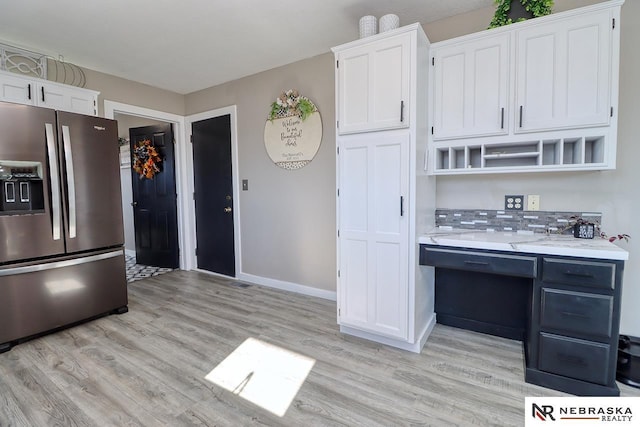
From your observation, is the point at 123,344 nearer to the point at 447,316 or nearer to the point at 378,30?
the point at 447,316

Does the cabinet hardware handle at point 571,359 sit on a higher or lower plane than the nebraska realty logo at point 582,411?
higher

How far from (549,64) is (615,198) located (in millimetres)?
1028

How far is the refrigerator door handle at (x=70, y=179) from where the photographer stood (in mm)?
2562

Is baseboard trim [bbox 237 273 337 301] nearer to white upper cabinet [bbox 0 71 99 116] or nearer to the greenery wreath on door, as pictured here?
the greenery wreath on door

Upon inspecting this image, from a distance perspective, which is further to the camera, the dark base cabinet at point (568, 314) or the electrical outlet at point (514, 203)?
the electrical outlet at point (514, 203)

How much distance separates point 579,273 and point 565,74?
49.3 inches

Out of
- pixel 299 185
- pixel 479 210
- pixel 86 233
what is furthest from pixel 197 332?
pixel 479 210

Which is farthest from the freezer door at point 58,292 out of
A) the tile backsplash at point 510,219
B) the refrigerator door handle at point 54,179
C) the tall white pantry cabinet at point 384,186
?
the tile backsplash at point 510,219

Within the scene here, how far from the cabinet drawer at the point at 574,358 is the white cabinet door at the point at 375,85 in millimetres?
Result: 1628

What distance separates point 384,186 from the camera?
2232 millimetres

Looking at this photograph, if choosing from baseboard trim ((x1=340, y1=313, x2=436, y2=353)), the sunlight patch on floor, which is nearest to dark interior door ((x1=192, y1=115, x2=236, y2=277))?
the sunlight patch on floor

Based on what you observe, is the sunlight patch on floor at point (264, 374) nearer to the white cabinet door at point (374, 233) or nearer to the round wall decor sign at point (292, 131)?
the white cabinet door at point (374, 233)

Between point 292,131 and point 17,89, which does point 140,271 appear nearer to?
point 17,89

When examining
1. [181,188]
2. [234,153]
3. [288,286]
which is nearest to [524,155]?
[288,286]
